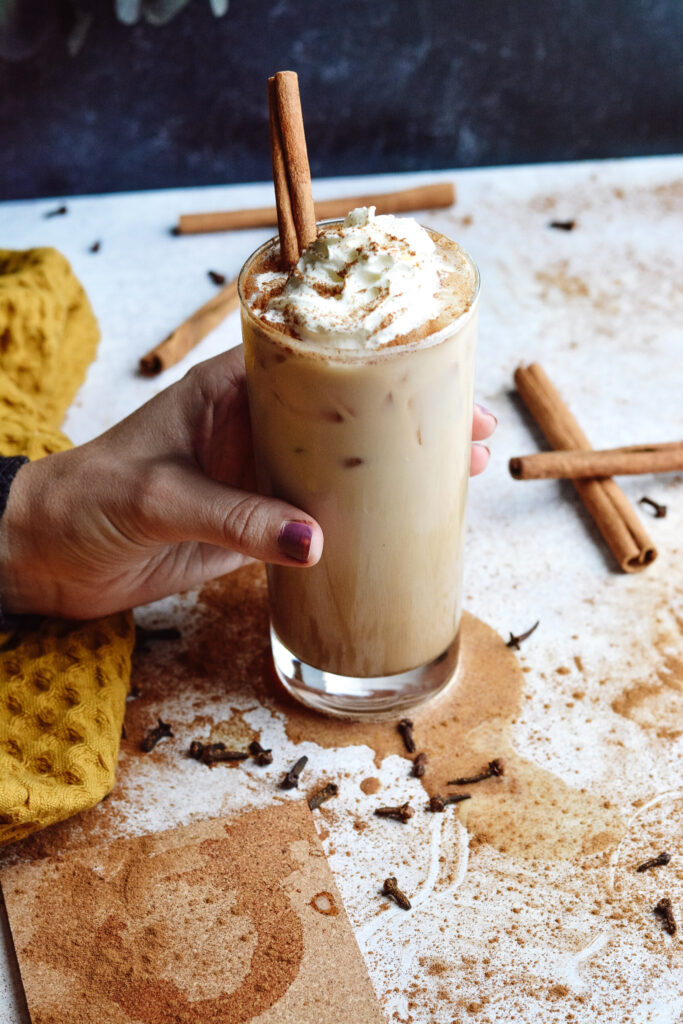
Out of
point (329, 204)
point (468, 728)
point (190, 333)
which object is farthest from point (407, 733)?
point (329, 204)

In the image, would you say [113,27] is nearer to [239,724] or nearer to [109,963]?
[239,724]

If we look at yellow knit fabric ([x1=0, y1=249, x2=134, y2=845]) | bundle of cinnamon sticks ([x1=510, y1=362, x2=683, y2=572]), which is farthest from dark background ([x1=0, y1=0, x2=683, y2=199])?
bundle of cinnamon sticks ([x1=510, y1=362, x2=683, y2=572])

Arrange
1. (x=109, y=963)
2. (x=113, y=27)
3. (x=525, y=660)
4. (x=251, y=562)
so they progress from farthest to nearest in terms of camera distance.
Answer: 1. (x=113, y=27)
2. (x=251, y=562)
3. (x=525, y=660)
4. (x=109, y=963)

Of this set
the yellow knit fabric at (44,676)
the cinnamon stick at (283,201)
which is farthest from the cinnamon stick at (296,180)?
the yellow knit fabric at (44,676)

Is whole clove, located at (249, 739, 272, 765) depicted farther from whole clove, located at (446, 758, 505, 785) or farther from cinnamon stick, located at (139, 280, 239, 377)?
Answer: cinnamon stick, located at (139, 280, 239, 377)

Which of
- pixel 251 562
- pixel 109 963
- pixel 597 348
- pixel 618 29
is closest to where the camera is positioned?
pixel 109 963

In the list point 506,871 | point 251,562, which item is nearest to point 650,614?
point 506,871
